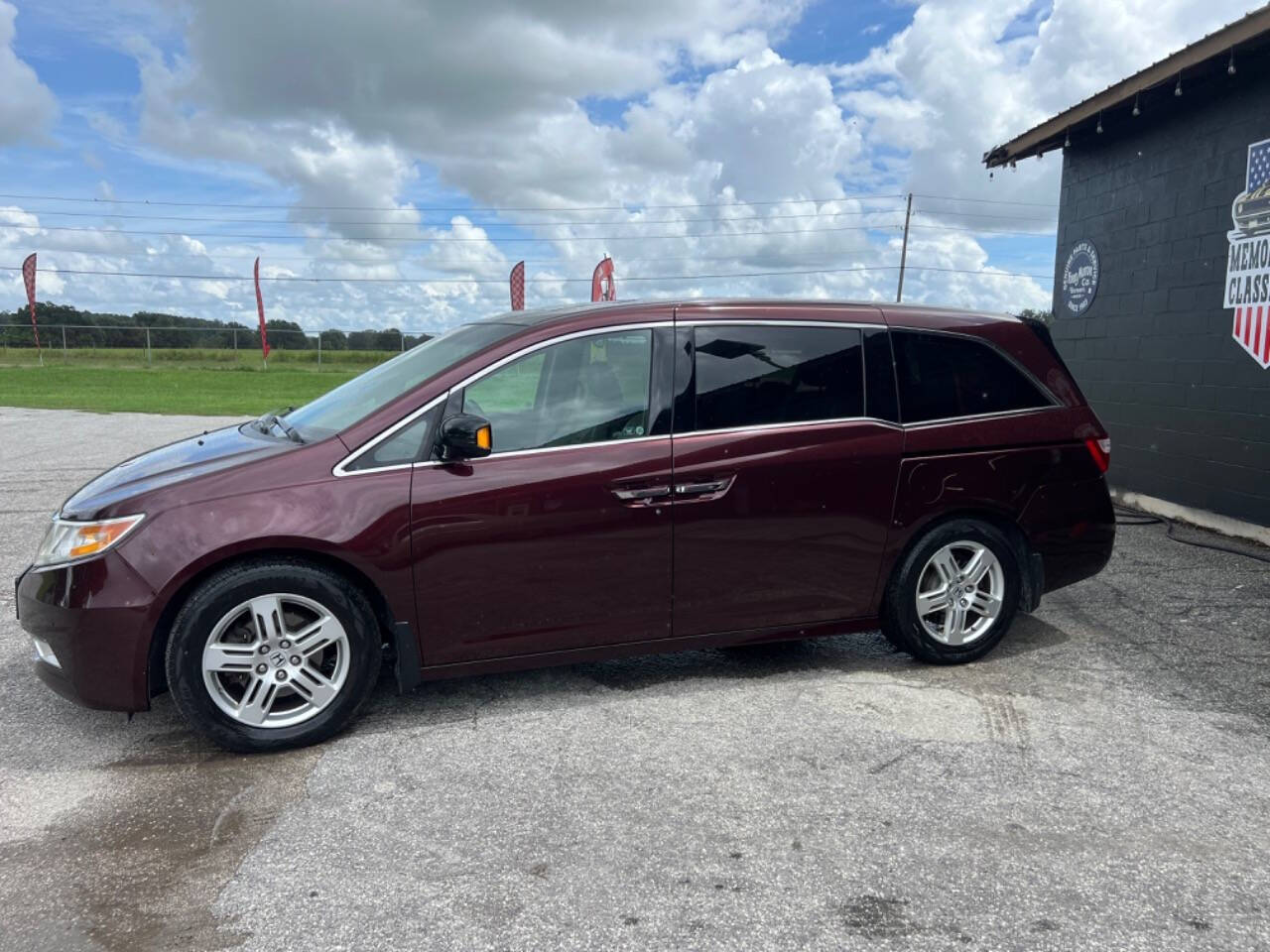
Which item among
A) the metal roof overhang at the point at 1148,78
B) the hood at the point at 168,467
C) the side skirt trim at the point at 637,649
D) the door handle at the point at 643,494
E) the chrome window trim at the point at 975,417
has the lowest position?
the side skirt trim at the point at 637,649

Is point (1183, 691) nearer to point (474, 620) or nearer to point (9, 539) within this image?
point (474, 620)

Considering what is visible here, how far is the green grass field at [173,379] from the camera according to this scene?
21609 mm

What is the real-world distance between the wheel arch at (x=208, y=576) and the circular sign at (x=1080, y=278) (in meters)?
8.25

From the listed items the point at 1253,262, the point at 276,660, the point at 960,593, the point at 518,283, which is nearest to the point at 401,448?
the point at 276,660

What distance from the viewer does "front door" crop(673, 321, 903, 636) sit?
13.6 feet

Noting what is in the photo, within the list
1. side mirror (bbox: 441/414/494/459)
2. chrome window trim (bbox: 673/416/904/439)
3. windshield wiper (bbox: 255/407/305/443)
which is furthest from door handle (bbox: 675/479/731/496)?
windshield wiper (bbox: 255/407/305/443)

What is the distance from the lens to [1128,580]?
249 inches

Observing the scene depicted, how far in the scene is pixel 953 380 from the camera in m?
4.62

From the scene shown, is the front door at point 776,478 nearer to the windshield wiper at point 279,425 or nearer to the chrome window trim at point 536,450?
the chrome window trim at point 536,450

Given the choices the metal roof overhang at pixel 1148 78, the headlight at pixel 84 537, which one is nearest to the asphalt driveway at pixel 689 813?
the headlight at pixel 84 537

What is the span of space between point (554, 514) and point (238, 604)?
1233mm

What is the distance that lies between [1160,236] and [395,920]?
27.9 ft

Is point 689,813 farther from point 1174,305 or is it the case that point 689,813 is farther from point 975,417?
point 1174,305

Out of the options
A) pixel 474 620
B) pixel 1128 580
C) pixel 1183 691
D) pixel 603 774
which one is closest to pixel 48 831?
pixel 474 620
